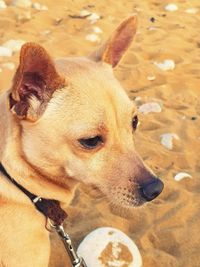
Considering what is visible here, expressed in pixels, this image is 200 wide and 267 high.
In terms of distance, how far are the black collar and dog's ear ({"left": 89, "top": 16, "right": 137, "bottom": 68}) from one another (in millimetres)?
914

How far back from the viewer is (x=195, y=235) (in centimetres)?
323

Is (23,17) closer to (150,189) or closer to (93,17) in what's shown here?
(93,17)

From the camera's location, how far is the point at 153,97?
4.91 meters

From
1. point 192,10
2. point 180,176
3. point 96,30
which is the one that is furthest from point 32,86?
point 192,10

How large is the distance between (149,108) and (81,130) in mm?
2421

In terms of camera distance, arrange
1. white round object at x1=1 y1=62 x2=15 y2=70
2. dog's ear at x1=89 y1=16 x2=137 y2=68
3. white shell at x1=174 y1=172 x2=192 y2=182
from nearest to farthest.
→ dog's ear at x1=89 y1=16 x2=137 y2=68
white shell at x1=174 y1=172 x2=192 y2=182
white round object at x1=1 y1=62 x2=15 y2=70

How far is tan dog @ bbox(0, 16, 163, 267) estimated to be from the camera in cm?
231

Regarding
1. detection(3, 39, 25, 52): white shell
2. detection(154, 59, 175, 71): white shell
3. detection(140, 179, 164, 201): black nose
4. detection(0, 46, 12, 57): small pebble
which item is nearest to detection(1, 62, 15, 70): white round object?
detection(0, 46, 12, 57): small pebble

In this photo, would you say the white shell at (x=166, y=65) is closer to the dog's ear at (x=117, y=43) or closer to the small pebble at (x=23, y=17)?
the small pebble at (x=23, y=17)

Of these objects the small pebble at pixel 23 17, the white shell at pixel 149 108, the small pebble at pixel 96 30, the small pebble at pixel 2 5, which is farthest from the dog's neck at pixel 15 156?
the small pebble at pixel 2 5

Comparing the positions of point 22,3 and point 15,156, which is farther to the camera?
point 22,3

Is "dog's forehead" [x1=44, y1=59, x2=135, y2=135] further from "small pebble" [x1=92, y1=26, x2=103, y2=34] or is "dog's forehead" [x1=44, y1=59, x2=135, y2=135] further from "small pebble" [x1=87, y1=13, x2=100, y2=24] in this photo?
"small pebble" [x1=87, y1=13, x2=100, y2=24]

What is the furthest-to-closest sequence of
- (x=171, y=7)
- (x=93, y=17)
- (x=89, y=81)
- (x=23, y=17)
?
(x=171, y=7) → (x=93, y=17) → (x=23, y=17) → (x=89, y=81)

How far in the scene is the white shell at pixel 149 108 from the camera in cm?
463
